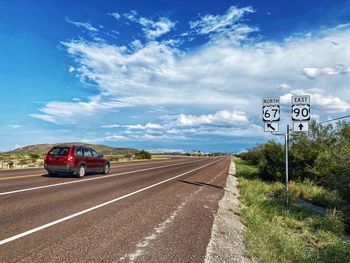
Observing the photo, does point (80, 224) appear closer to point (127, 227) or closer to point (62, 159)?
point (127, 227)

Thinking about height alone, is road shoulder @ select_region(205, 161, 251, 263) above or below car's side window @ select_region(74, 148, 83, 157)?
below

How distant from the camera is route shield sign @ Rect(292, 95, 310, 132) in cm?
1223

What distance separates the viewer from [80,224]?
863 centimetres

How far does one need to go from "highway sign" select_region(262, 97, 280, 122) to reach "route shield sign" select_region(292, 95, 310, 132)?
90 cm

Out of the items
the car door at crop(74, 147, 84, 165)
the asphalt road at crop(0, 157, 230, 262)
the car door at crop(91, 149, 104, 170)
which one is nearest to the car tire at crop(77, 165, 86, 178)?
the car door at crop(74, 147, 84, 165)

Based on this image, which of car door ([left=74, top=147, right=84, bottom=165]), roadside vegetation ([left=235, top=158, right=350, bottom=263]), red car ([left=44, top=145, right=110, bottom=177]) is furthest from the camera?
car door ([left=74, top=147, right=84, bottom=165])

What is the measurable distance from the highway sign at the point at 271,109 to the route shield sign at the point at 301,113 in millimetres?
901

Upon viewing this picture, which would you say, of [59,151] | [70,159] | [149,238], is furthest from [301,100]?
[59,151]

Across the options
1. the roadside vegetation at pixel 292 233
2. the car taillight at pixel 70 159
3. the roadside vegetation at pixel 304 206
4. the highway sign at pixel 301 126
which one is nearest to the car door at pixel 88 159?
the car taillight at pixel 70 159

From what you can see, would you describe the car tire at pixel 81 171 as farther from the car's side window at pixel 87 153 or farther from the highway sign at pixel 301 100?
the highway sign at pixel 301 100

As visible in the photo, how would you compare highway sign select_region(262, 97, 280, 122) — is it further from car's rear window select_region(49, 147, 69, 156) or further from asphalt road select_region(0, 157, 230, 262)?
car's rear window select_region(49, 147, 69, 156)

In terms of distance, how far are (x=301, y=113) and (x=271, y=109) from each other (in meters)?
1.26

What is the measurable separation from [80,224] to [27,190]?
6.83 meters

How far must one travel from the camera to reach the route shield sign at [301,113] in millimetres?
12227
